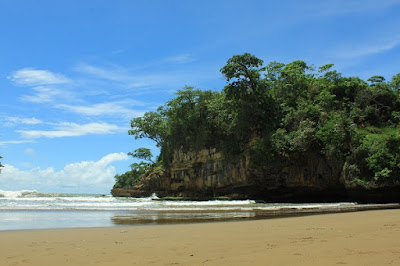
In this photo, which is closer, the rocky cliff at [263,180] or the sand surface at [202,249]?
the sand surface at [202,249]

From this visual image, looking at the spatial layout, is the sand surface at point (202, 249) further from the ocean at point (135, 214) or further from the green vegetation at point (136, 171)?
the green vegetation at point (136, 171)

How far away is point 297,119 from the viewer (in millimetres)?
27484

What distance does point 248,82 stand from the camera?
31.4 m

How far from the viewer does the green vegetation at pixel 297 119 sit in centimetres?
2123

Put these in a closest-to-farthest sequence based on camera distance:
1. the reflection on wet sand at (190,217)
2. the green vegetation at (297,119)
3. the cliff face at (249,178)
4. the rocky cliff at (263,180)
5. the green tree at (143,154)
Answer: the reflection on wet sand at (190,217) → the green vegetation at (297,119) → the rocky cliff at (263,180) → the cliff face at (249,178) → the green tree at (143,154)

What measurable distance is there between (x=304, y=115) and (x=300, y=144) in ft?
10.3

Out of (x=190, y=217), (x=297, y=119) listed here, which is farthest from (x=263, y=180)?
(x=190, y=217)

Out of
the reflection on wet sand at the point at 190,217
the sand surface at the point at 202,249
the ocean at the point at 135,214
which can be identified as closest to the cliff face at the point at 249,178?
the ocean at the point at 135,214

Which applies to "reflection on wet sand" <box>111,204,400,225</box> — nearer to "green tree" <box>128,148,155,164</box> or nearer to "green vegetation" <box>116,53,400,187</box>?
"green vegetation" <box>116,53,400,187</box>

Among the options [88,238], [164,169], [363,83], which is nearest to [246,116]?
[363,83]

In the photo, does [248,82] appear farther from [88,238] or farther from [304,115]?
[88,238]

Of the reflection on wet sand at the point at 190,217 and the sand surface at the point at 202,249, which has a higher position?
the sand surface at the point at 202,249

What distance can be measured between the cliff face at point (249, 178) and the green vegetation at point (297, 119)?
0.92 metres

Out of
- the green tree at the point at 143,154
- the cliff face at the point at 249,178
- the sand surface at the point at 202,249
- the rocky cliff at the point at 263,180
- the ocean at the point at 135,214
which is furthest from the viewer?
the green tree at the point at 143,154
